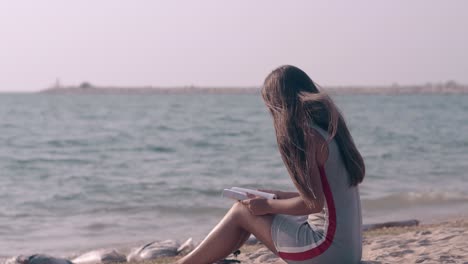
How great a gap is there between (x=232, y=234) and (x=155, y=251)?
327 cm

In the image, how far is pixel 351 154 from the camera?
3.99 metres

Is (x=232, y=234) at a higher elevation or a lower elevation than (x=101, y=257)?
higher

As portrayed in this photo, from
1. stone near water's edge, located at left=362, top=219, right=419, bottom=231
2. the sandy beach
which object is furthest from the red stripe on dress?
stone near water's edge, located at left=362, top=219, right=419, bottom=231

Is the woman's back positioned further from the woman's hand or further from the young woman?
the woman's hand

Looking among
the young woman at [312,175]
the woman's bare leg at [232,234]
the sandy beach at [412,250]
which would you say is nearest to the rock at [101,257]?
the sandy beach at [412,250]

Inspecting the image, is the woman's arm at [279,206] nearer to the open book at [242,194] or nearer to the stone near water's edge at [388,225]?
the open book at [242,194]

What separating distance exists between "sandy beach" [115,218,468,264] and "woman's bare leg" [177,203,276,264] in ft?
3.27

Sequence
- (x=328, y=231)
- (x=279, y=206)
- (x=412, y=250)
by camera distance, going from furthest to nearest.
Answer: (x=412, y=250) < (x=279, y=206) < (x=328, y=231)

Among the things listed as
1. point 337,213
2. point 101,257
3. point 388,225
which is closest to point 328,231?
point 337,213

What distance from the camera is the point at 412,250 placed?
5922 mm

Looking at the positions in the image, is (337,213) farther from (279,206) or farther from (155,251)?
(155,251)

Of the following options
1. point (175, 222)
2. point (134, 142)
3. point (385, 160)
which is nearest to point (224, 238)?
point (175, 222)

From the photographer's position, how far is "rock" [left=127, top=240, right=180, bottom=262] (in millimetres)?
7426

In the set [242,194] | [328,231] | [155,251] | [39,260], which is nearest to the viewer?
[328,231]
